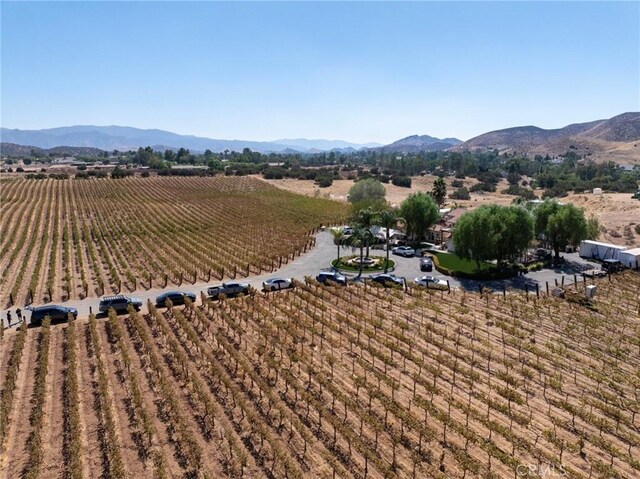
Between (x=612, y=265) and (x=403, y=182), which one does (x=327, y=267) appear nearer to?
(x=612, y=265)

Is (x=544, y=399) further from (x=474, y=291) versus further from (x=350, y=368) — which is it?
(x=474, y=291)

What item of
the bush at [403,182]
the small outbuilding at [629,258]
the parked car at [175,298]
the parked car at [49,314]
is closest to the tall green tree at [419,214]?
the small outbuilding at [629,258]

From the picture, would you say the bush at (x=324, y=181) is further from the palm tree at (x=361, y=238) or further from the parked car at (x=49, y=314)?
the parked car at (x=49, y=314)

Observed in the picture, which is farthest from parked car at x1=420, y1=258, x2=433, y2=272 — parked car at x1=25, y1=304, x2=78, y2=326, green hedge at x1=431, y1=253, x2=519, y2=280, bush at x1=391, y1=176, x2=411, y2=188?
bush at x1=391, y1=176, x2=411, y2=188

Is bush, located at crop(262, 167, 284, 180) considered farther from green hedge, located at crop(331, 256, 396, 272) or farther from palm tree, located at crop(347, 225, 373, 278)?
palm tree, located at crop(347, 225, 373, 278)

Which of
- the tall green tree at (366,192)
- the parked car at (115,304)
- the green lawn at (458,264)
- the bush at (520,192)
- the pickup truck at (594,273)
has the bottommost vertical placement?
the green lawn at (458,264)
